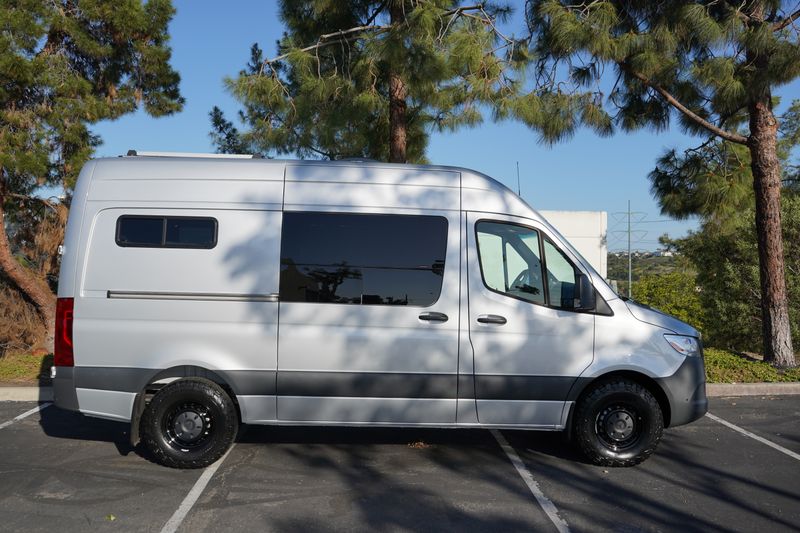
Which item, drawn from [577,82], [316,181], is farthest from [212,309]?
[577,82]

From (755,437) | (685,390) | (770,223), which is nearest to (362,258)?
(685,390)

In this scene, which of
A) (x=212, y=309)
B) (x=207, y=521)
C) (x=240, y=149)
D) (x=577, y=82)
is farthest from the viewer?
(x=240, y=149)

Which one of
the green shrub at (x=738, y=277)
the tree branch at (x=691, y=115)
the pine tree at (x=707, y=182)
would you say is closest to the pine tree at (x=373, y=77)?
the tree branch at (x=691, y=115)

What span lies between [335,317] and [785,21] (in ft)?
25.3

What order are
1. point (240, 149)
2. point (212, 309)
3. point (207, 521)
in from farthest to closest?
point (240, 149)
point (212, 309)
point (207, 521)

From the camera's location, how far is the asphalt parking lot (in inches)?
188

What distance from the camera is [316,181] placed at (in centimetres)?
599

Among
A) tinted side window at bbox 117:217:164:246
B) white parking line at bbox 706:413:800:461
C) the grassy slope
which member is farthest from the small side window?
the grassy slope

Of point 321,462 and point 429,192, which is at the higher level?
point 429,192

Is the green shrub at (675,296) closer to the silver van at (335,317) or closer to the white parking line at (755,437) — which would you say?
the white parking line at (755,437)

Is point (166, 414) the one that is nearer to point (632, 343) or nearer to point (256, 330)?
point (256, 330)

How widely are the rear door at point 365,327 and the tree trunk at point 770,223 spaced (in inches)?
249

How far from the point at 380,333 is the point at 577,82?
6.11 m

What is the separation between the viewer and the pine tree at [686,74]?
895 cm
